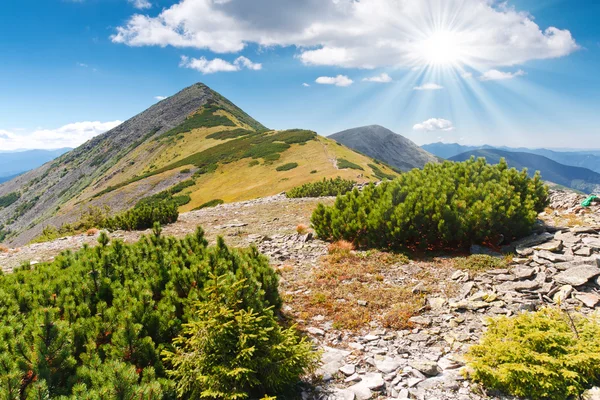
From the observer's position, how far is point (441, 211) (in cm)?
1120

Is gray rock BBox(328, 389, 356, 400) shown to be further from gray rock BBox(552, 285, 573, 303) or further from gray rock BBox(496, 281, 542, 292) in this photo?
gray rock BBox(552, 285, 573, 303)

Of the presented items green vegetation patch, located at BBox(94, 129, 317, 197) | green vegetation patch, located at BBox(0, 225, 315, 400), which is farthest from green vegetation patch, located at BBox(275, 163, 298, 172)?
green vegetation patch, located at BBox(0, 225, 315, 400)

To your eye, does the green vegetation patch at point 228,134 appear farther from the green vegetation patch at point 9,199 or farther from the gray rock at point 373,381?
the green vegetation patch at point 9,199

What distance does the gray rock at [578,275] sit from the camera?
772cm

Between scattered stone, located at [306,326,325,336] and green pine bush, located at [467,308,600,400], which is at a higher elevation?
green pine bush, located at [467,308,600,400]

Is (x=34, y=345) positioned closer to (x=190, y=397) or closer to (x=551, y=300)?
(x=190, y=397)

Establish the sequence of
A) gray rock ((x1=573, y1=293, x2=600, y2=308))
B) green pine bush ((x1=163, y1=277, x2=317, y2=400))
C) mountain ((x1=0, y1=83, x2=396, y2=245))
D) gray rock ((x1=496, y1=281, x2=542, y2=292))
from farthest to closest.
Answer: mountain ((x1=0, y1=83, x2=396, y2=245)), gray rock ((x1=496, y1=281, x2=542, y2=292)), gray rock ((x1=573, y1=293, x2=600, y2=308)), green pine bush ((x1=163, y1=277, x2=317, y2=400))

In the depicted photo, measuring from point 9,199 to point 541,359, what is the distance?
194 m

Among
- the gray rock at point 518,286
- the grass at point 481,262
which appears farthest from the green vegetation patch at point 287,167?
the gray rock at point 518,286

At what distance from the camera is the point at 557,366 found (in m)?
4.47

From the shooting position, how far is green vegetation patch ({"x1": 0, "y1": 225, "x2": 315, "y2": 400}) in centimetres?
371

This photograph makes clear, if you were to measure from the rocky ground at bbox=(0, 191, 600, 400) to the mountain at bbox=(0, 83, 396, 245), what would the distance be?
2953cm

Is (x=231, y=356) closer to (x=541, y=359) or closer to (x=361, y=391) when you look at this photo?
(x=361, y=391)

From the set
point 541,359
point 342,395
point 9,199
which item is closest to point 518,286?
point 541,359
